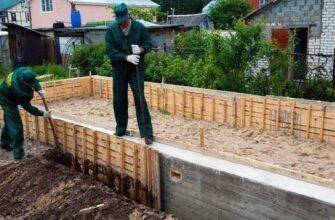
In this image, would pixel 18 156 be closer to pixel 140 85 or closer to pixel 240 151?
pixel 140 85

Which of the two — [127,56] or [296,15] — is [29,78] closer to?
[127,56]

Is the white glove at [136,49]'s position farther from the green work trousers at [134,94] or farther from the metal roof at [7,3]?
the metal roof at [7,3]

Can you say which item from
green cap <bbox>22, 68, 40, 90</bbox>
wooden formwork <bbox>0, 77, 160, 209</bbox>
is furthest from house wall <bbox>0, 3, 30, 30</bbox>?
green cap <bbox>22, 68, 40, 90</bbox>

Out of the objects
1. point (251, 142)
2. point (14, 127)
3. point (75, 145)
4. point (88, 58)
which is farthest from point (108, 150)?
point (88, 58)

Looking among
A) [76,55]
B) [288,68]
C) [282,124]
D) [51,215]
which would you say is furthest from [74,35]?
[51,215]

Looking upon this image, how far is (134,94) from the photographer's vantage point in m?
5.78

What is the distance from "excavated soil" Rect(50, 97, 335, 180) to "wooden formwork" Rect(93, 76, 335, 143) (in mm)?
152

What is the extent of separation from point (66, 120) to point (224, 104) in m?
2.95

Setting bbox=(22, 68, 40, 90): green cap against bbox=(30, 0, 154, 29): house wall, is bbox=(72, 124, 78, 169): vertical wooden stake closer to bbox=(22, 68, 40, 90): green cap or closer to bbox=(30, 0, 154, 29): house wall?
bbox=(22, 68, 40, 90): green cap

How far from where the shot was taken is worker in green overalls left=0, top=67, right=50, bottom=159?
6539 mm

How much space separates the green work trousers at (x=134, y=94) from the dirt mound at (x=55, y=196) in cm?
96

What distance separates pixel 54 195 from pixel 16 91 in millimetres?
1794

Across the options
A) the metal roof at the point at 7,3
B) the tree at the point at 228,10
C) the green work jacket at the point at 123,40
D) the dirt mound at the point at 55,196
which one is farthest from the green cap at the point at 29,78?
the metal roof at the point at 7,3

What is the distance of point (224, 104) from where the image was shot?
8.29m
